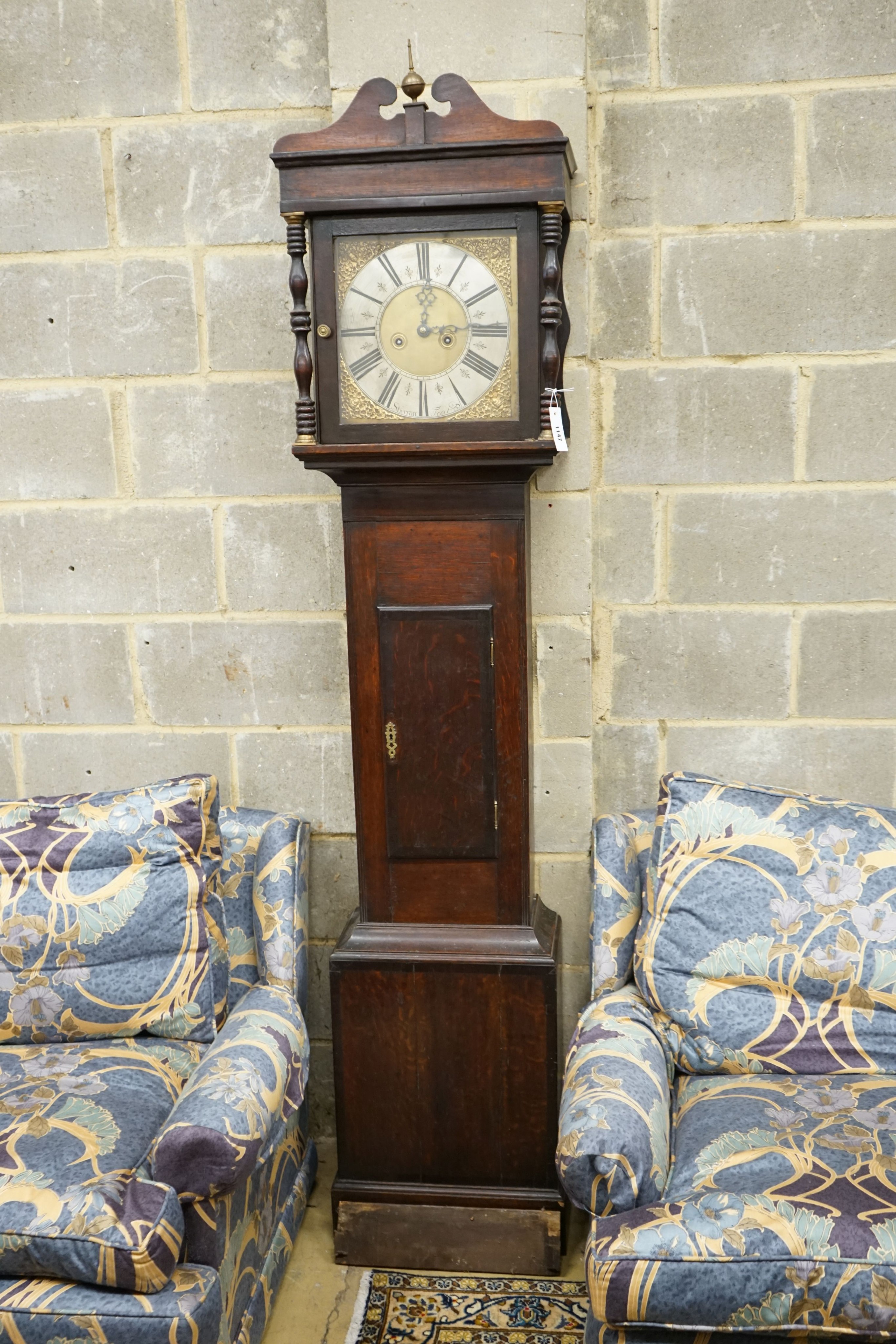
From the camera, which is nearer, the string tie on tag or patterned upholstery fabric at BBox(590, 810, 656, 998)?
the string tie on tag

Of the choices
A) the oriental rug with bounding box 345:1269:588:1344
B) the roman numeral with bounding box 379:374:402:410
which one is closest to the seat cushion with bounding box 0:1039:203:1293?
the oriental rug with bounding box 345:1269:588:1344

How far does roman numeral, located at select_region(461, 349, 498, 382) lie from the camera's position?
176 centimetres

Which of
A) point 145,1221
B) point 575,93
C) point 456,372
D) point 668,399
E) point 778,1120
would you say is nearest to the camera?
point 145,1221

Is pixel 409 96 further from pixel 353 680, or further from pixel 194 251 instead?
pixel 353 680

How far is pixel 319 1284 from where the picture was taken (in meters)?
1.98

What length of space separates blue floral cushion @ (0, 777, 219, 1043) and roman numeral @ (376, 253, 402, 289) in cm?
96

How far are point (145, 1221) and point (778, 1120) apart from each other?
0.89 meters

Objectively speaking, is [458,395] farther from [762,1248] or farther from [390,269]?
[762,1248]

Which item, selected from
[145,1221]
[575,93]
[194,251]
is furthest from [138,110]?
[145,1221]

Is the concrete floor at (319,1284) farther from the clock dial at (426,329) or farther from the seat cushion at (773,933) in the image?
the clock dial at (426,329)

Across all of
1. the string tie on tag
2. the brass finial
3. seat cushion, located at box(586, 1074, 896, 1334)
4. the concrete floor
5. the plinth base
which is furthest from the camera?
the plinth base

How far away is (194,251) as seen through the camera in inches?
82.5

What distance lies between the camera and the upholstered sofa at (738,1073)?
4.56 feet

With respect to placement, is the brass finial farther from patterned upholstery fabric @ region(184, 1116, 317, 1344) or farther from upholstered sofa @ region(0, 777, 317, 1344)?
patterned upholstery fabric @ region(184, 1116, 317, 1344)
